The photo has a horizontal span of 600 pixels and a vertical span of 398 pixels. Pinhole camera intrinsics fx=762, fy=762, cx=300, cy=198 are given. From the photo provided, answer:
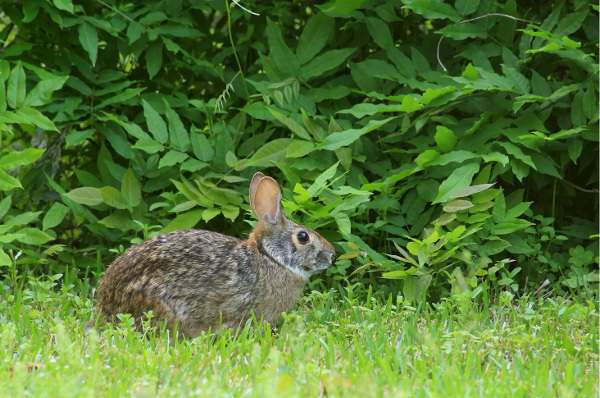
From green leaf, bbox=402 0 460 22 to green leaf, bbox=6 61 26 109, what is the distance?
2.54 meters

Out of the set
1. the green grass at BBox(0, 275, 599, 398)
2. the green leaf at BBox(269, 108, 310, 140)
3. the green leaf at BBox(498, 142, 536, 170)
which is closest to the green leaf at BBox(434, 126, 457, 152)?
the green leaf at BBox(498, 142, 536, 170)

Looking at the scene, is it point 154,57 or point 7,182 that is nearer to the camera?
point 7,182

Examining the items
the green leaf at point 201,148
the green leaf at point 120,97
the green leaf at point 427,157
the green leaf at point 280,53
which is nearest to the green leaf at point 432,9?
the green leaf at point 427,157

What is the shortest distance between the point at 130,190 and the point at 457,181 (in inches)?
90.9

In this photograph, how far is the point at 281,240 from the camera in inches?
188

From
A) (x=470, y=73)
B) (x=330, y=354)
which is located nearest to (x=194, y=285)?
(x=330, y=354)

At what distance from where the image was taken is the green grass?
3.07m

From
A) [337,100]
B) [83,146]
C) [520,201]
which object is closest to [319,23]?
[337,100]

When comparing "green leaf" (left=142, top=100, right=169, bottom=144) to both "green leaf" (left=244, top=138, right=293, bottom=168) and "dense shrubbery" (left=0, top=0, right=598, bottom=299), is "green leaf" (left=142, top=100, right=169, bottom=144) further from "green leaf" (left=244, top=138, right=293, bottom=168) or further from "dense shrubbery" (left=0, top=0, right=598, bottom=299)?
"green leaf" (left=244, top=138, right=293, bottom=168)

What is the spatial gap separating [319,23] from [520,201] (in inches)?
73.3

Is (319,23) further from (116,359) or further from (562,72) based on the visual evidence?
(116,359)

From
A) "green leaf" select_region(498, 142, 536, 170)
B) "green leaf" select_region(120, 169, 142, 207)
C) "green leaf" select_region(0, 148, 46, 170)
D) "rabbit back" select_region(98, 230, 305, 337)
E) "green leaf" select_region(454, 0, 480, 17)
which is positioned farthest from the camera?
"green leaf" select_region(120, 169, 142, 207)

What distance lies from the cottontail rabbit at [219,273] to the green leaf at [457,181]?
0.78 meters

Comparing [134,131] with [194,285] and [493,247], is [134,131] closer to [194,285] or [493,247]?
[194,285]
